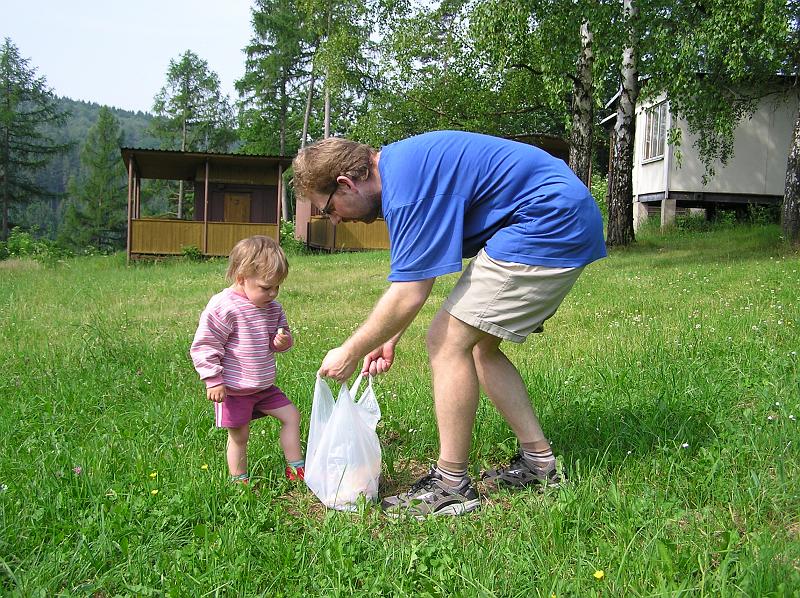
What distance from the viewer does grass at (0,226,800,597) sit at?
234 centimetres

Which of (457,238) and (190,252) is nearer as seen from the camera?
(457,238)

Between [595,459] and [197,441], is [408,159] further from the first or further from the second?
[197,441]

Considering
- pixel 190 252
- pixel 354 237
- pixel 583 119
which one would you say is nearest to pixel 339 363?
pixel 583 119

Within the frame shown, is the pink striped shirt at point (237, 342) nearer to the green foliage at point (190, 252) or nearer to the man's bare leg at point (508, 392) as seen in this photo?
the man's bare leg at point (508, 392)

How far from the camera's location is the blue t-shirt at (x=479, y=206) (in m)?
2.63

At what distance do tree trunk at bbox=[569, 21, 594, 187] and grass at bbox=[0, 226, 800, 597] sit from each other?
10.3 meters

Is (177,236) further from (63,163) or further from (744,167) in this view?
(63,163)

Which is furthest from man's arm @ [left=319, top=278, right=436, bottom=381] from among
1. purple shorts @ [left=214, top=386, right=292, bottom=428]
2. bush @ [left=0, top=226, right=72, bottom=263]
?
bush @ [left=0, top=226, right=72, bottom=263]

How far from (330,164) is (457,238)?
0.56m

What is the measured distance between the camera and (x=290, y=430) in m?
3.37

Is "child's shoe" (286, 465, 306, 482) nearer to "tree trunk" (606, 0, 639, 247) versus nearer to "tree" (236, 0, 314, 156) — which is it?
"tree trunk" (606, 0, 639, 247)

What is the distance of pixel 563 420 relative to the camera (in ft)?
12.2

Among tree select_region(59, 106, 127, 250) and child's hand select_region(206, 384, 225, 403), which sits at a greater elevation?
tree select_region(59, 106, 127, 250)

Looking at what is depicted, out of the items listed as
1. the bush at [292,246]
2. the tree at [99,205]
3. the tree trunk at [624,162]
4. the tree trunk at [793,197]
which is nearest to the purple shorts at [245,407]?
the tree trunk at [793,197]
